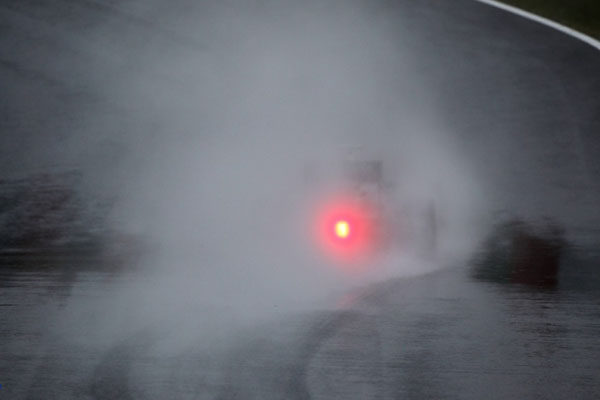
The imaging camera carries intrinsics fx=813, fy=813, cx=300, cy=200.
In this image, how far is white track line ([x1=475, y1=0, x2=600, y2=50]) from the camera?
1391cm

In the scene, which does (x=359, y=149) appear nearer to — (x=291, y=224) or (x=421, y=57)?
(x=291, y=224)

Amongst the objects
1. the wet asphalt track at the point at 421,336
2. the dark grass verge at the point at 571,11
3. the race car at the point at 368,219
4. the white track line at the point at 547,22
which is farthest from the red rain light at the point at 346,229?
the dark grass verge at the point at 571,11

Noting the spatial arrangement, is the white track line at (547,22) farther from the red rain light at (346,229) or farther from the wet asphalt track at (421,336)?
the red rain light at (346,229)

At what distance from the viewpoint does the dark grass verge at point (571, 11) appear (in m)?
14.6

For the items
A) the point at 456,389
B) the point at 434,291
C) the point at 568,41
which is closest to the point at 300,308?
the point at 434,291

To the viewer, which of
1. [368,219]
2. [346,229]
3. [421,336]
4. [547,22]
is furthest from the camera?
[547,22]

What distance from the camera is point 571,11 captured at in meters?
15.5

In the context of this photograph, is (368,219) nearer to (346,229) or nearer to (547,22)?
(346,229)

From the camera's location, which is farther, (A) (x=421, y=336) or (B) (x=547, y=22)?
(B) (x=547, y=22)

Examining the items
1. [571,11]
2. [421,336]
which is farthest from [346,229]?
[571,11]

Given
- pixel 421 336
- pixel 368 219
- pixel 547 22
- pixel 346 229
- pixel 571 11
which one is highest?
→ pixel 571 11

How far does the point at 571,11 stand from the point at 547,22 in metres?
0.89

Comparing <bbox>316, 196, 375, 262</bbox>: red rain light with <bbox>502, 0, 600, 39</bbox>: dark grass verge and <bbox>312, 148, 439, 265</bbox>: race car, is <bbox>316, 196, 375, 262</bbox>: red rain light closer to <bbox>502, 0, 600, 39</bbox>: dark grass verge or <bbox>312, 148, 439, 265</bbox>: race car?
<bbox>312, 148, 439, 265</bbox>: race car

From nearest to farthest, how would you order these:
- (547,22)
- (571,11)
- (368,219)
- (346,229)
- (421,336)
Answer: (421,336)
(346,229)
(368,219)
(547,22)
(571,11)
